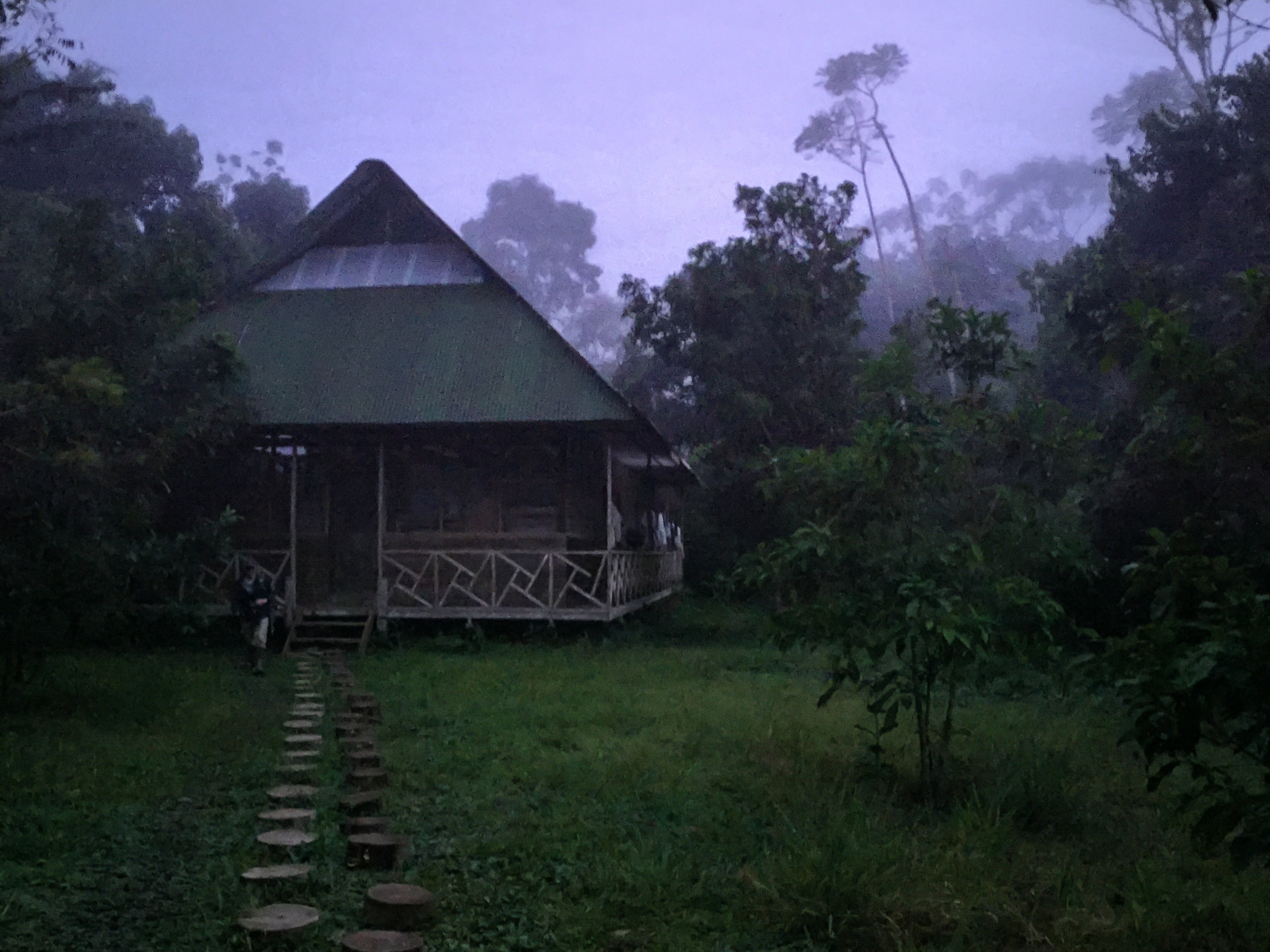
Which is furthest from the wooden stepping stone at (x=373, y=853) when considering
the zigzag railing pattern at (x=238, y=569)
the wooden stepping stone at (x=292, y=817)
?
the zigzag railing pattern at (x=238, y=569)

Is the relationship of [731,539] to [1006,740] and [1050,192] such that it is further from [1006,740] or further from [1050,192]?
[1050,192]

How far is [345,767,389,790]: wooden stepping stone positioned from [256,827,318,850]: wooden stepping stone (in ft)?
2.87

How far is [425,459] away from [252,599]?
411cm

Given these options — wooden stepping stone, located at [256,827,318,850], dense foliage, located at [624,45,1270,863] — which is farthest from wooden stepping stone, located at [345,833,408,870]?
dense foliage, located at [624,45,1270,863]

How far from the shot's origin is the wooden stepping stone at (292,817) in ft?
16.3

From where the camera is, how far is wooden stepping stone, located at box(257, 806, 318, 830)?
4.97 meters

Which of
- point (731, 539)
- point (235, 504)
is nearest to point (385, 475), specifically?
point (235, 504)

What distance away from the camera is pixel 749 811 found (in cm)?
543

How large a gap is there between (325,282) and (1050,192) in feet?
187

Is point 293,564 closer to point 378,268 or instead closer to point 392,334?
point 392,334

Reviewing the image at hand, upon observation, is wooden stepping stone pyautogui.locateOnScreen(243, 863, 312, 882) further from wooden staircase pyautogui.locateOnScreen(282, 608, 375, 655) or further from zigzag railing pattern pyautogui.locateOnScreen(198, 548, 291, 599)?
zigzag railing pattern pyautogui.locateOnScreen(198, 548, 291, 599)

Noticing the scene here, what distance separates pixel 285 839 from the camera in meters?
4.64

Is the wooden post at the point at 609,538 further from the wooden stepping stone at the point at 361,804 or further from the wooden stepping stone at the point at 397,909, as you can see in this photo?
the wooden stepping stone at the point at 397,909

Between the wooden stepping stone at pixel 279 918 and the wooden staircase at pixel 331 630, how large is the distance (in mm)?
9309
